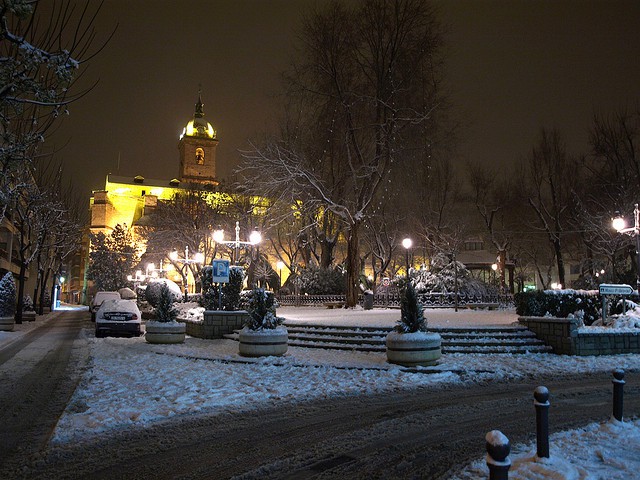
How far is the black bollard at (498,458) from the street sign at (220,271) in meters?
15.6

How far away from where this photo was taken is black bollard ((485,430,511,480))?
3.39 m

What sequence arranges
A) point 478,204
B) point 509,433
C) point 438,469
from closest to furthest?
point 438,469
point 509,433
point 478,204

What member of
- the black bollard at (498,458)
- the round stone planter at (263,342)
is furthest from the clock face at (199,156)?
the black bollard at (498,458)

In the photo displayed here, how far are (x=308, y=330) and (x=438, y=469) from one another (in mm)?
12224

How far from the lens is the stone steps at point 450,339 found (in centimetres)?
1442

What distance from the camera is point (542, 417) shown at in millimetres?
4820

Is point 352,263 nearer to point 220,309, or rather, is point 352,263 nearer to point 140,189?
point 220,309

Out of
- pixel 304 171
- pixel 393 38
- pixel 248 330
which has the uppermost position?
pixel 393 38

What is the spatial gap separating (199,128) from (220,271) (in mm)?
90466

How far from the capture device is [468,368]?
38.6 ft

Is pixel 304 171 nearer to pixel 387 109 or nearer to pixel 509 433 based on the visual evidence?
pixel 387 109

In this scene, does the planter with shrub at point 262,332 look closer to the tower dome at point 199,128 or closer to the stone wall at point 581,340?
the stone wall at point 581,340

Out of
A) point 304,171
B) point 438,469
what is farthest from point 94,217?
point 438,469

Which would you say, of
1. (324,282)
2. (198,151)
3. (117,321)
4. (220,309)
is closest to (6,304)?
(117,321)
